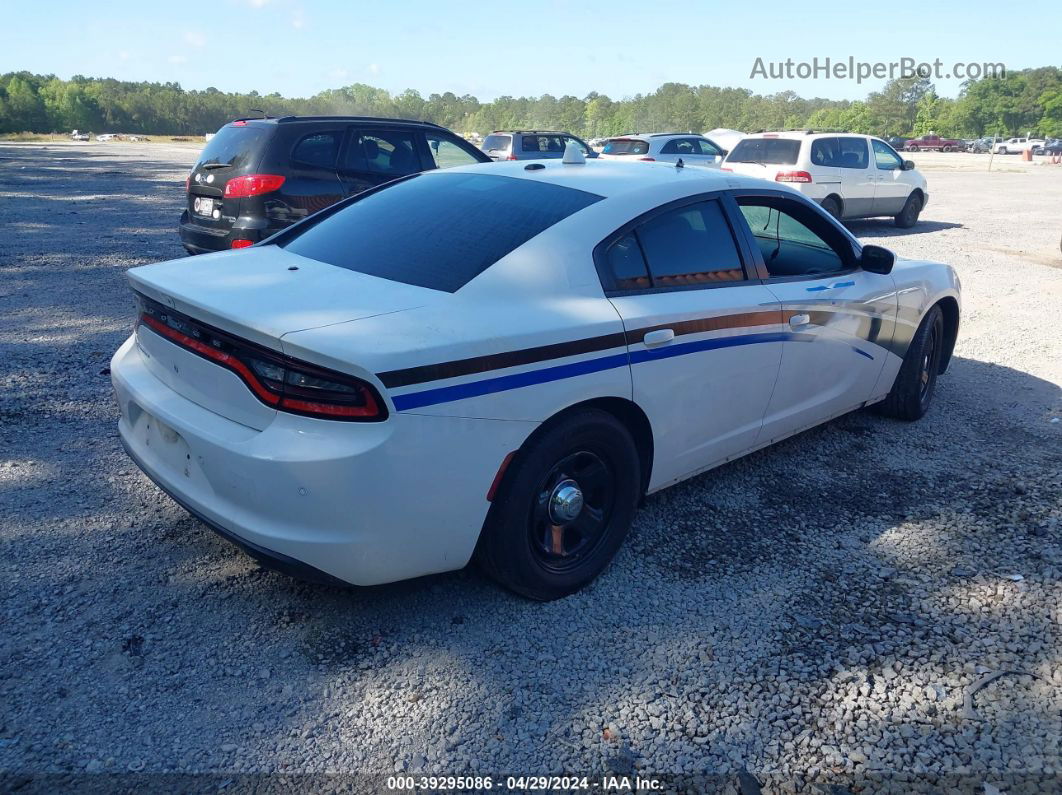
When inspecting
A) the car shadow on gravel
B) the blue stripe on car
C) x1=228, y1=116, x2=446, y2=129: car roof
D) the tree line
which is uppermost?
the tree line

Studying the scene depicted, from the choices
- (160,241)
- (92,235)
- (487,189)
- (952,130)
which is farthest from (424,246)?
(952,130)

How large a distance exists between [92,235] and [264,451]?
36.7 ft

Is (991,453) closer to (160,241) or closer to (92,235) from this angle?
(160,241)

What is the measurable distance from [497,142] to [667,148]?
4.12m

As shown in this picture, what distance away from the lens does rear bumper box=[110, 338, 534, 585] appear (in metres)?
2.49

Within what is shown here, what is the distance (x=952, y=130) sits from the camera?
319 feet

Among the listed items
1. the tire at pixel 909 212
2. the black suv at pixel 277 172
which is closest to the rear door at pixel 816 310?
the black suv at pixel 277 172

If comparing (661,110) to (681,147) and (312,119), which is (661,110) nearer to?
(681,147)

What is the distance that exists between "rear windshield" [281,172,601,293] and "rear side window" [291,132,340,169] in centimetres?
400

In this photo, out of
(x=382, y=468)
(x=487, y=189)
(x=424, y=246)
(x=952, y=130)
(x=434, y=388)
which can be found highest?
(x=952, y=130)

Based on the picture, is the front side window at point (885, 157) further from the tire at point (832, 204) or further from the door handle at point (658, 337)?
the door handle at point (658, 337)

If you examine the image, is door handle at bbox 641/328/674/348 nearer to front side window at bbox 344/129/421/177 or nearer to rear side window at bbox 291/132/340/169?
rear side window at bbox 291/132/340/169

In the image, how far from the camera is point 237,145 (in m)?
7.59

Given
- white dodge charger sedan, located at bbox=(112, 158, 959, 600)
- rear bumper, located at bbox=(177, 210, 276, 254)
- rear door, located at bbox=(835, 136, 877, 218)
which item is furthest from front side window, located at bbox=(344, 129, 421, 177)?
rear door, located at bbox=(835, 136, 877, 218)
